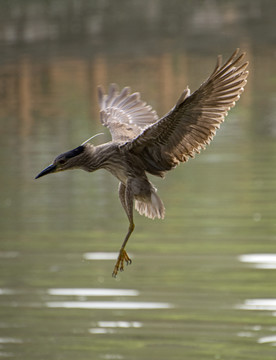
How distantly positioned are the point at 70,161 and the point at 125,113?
1536mm

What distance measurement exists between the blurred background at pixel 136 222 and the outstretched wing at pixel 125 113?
5.51 meters

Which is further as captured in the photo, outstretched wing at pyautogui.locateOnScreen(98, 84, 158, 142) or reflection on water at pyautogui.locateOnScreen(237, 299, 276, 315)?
reflection on water at pyautogui.locateOnScreen(237, 299, 276, 315)

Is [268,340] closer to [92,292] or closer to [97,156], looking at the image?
[92,292]

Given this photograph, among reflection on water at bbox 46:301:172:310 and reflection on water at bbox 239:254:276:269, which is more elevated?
reflection on water at bbox 239:254:276:269

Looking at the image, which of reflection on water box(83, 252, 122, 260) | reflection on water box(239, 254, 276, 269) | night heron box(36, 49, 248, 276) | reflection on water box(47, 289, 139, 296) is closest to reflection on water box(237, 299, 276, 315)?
reflection on water box(239, 254, 276, 269)

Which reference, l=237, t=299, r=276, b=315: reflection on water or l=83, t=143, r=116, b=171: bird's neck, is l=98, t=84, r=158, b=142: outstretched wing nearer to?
l=83, t=143, r=116, b=171: bird's neck

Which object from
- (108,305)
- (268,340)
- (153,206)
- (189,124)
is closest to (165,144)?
(189,124)

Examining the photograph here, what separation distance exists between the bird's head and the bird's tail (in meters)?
0.39

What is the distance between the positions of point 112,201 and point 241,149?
4415 millimetres

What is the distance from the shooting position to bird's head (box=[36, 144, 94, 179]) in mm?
4031

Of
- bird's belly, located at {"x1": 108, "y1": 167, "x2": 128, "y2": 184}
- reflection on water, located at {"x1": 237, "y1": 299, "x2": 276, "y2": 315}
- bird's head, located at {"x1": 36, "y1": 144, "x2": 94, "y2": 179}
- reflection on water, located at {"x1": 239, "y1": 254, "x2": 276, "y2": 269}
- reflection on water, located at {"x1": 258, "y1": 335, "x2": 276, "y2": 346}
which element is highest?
bird's head, located at {"x1": 36, "y1": 144, "x2": 94, "y2": 179}

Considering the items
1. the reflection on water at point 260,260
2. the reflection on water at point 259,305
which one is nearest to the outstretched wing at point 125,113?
the reflection on water at point 259,305

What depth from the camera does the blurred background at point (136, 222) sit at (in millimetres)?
12211

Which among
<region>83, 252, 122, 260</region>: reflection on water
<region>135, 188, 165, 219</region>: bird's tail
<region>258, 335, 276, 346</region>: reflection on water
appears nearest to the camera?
<region>135, 188, 165, 219</region>: bird's tail
